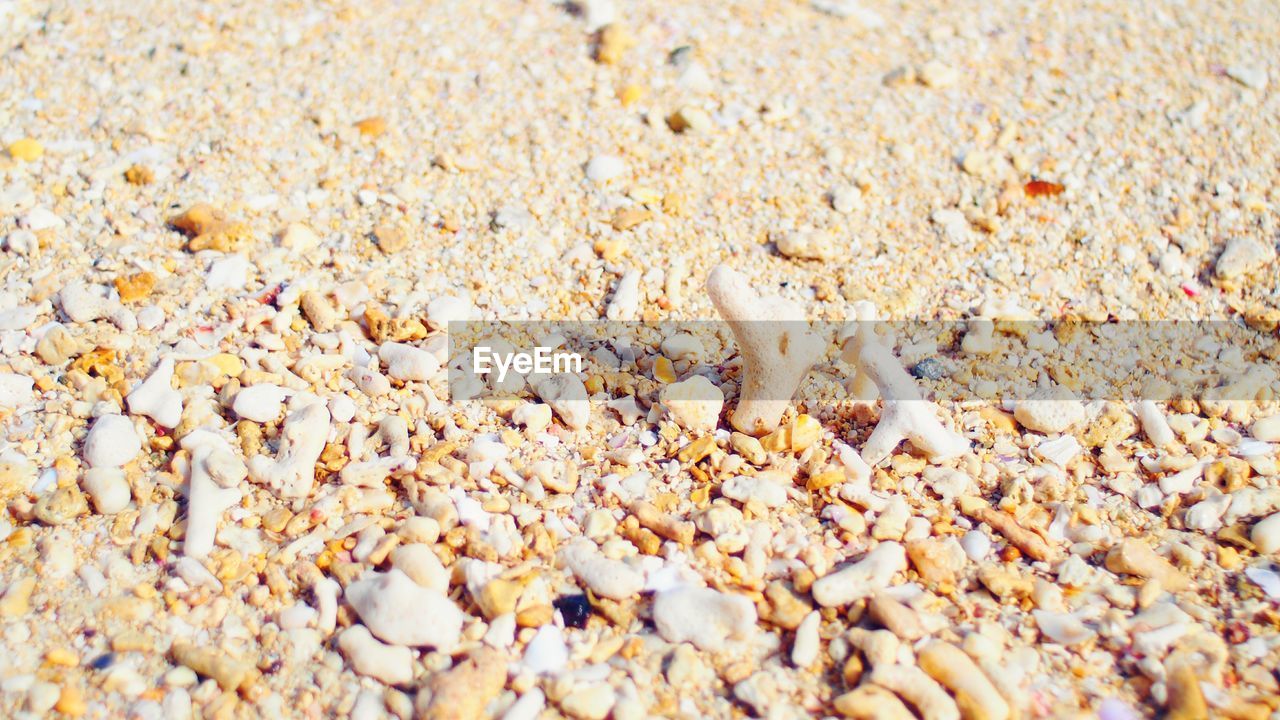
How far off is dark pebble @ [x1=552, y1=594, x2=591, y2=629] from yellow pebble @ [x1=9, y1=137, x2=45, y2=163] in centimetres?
191

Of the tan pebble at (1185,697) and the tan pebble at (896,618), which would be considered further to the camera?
the tan pebble at (896,618)

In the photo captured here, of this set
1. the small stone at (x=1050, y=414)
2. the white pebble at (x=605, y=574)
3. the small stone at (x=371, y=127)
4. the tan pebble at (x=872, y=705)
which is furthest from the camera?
the small stone at (x=371, y=127)

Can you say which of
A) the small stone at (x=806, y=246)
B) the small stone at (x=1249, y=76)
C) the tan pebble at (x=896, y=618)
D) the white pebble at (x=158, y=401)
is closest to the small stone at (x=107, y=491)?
the white pebble at (x=158, y=401)

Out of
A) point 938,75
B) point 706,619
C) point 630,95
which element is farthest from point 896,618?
point 938,75

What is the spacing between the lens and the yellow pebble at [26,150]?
2557 millimetres

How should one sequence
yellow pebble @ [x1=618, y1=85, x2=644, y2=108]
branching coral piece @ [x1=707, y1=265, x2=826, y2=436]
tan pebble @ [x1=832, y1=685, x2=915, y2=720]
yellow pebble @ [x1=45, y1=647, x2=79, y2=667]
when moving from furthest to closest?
yellow pebble @ [x1=618, y1=85, x2=644, y2=108]
branching coral piece @ [x1=707, y1=265, x2=826, y2=436]
yellow pebble @ [x1=45, y1=647, x2=79, y2=667]
tan pebble @ [x1=832, y1=685, x2=915, y2=720]

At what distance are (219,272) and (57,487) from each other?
2.05 ft

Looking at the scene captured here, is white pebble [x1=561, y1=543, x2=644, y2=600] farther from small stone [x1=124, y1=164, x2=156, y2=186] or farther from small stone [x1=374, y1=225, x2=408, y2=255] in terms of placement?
small stone [x1=124, y1=164, x2=156, y2=186]

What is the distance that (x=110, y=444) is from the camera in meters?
1.88

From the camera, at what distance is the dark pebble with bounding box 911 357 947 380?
219 centimetres

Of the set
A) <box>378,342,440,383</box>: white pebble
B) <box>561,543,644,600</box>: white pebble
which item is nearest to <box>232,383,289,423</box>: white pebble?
<box>378,342,440,383</box>: white pebble

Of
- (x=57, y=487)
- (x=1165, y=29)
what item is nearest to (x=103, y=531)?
(x=57, y=487)

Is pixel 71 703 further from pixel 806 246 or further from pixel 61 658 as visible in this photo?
pixel 806 246

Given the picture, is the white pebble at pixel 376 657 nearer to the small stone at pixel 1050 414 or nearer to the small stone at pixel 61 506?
the small stone at pixel 61 506
